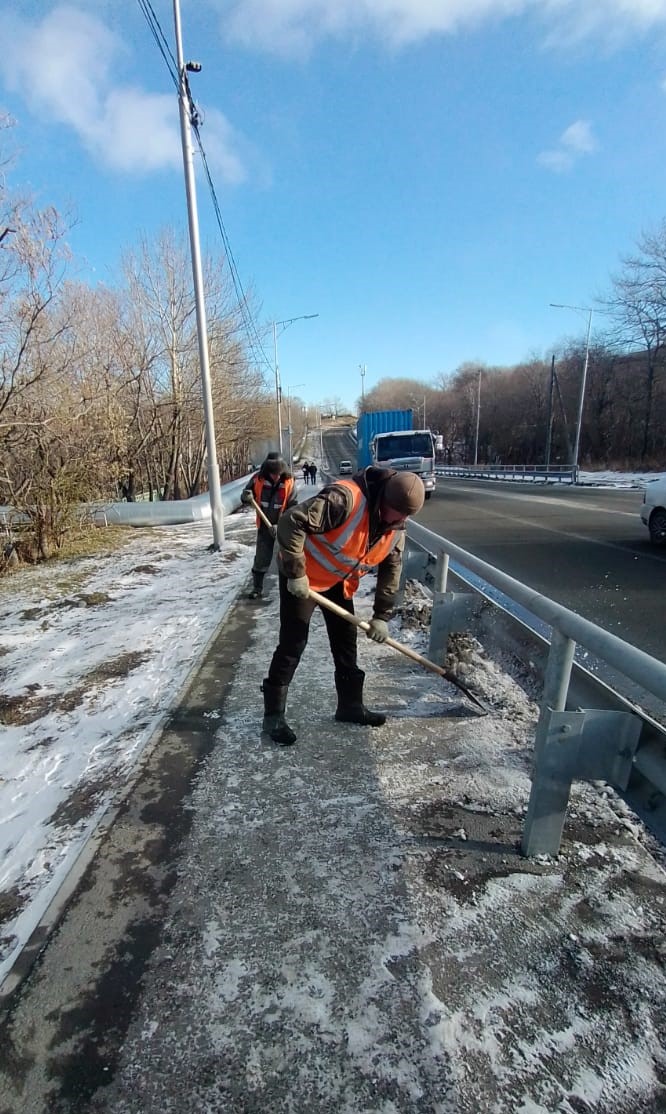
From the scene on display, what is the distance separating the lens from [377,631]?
10.1ft

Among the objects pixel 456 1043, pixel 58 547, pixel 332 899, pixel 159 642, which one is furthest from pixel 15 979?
pixel 58 547

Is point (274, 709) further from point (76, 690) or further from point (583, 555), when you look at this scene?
point (583, 555)

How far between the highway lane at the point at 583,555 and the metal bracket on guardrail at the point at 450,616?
67.4 inches

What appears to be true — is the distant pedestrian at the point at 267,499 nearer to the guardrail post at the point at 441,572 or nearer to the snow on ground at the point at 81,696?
the snow on ground at the point at 81,696

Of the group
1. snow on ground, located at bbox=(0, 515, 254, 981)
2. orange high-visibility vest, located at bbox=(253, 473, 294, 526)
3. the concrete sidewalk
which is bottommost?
snow on ground, located at bbox=(0, 515, 254, 981)

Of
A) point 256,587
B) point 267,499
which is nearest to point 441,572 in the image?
point 256,587

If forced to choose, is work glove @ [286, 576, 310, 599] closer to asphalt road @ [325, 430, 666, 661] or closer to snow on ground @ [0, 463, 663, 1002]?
snow on ground @ [0, 463, 663, 1002]

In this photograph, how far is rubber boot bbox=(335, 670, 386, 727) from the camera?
125 inches

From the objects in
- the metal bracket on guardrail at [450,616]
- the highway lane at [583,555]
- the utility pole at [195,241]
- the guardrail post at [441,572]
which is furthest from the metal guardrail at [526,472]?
the metal bracket on guardrail at [450,616]

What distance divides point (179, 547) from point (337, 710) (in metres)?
7.55

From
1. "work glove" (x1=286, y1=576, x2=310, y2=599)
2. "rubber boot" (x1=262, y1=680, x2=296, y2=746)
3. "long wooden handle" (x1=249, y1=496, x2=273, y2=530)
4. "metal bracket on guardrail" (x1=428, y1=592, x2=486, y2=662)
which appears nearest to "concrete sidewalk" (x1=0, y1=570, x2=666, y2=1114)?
"rubber boot" (x1=262, y1=680, x2=296, y2=746)

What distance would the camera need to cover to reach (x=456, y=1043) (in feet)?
4.73

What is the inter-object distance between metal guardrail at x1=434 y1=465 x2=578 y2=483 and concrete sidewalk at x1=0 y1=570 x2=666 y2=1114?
3006cm

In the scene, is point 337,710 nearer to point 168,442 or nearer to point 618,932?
point 618,932
